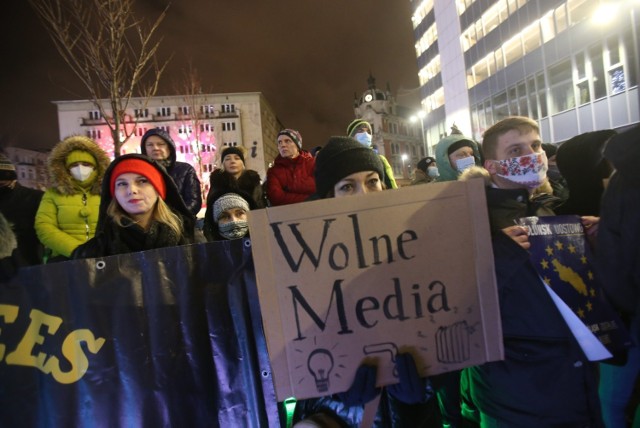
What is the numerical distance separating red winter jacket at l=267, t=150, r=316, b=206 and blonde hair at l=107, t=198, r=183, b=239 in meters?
2.48

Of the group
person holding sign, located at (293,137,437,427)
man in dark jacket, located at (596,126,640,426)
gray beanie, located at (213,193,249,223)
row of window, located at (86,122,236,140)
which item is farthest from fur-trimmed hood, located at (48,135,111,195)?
row of window, located at (86,122,236,140)

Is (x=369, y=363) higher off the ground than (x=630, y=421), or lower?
higher

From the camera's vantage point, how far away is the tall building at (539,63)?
15695 millimetres

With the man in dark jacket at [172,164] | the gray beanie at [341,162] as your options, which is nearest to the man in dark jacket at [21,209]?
the man in dark jacket at [172,164]

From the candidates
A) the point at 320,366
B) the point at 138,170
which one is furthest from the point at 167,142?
the point at 320,366

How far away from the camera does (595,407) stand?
5.63 ft

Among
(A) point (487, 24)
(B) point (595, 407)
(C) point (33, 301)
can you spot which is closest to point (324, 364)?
(B) point (595, 407)

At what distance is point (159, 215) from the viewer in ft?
8.16

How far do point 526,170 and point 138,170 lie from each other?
94.2 inches

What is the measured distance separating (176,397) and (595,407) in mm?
1967

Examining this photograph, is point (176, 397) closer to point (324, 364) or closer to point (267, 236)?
point (324, 364)

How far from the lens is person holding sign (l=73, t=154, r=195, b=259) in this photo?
7.51ft

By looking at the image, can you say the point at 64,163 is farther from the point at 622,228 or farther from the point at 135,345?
the point at 622,228

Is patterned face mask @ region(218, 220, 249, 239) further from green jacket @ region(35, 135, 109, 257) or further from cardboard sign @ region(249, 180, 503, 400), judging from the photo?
cardboard sign @ region(249, 180, 503, 400)
